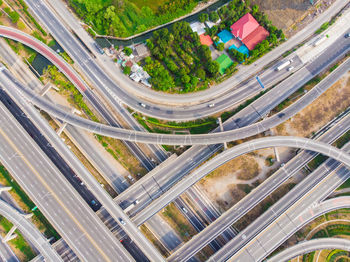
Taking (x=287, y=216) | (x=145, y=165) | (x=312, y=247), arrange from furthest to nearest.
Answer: (x=145, y=165)
(x=287, y=216)
(x=312, y=247)

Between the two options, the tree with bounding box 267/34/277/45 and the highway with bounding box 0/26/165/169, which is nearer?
the highway with bounding box 0/26/165/169

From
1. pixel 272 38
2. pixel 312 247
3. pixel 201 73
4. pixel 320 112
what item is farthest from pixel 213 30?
pixel 312 247

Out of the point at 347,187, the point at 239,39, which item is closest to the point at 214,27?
the point at 239,39

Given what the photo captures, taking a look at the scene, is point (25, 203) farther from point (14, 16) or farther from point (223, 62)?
point (223, 62)

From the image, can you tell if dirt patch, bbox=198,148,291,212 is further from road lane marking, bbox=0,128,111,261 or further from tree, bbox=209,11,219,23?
tree, bbox=209,11,219,23

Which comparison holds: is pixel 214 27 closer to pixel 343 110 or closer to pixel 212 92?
pixel 212 92

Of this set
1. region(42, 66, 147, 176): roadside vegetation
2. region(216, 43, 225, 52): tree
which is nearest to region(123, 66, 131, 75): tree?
region(42, 66, 147, 176): roadside vegetation
